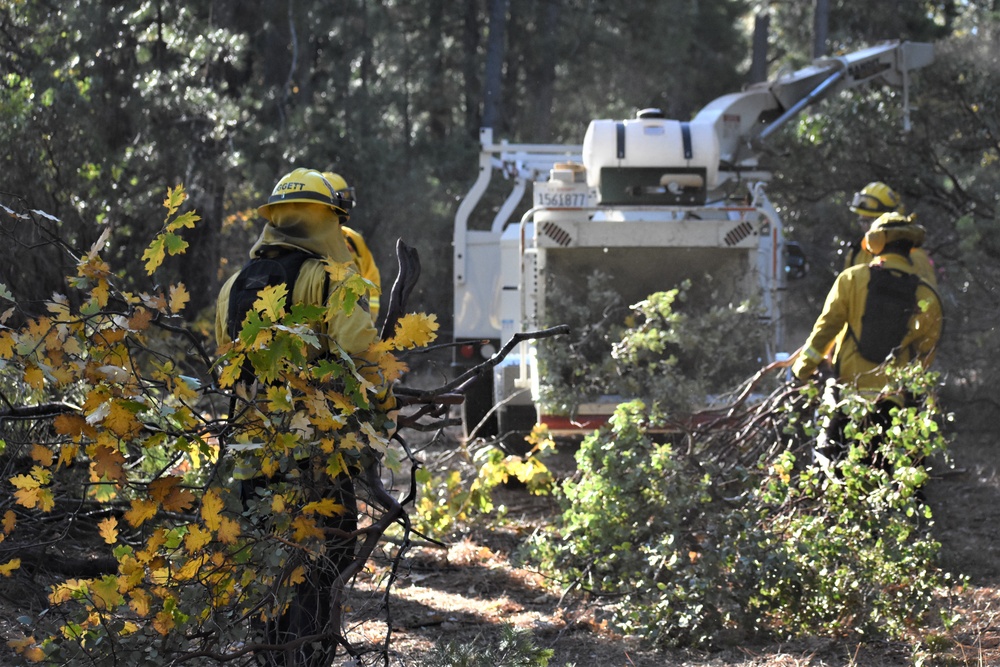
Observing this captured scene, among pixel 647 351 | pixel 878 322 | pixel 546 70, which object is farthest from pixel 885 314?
A: pixel 546 70

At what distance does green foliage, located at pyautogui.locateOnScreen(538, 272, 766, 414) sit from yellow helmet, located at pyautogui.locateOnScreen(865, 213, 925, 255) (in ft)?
3.06

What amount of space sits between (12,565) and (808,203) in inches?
428

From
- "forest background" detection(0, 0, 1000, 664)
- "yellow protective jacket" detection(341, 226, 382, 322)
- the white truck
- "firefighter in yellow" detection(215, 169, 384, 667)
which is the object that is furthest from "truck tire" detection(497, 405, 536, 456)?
"firefighter in yellow" detection(215, 169, 384, 667)

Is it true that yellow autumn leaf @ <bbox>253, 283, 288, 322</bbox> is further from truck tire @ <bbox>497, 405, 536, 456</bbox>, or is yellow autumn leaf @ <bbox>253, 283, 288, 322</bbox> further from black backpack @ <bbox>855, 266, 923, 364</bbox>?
truck tire @ <bbox>497, 405, 536, 456</bbox>

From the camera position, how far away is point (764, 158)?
12703 millimetres

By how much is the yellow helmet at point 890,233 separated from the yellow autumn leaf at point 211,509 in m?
4.84

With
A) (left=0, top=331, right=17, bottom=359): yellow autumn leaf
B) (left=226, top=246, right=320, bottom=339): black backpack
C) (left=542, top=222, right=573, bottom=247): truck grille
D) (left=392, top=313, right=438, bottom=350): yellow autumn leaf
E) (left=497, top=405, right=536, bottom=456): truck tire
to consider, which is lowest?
(left=497, top=405, right=536, bottom=456): truck tire

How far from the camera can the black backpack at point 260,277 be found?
4.21 meters

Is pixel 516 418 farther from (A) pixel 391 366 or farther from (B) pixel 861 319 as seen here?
(A) pixel 391 366

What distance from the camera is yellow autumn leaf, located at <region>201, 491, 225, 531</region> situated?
10.5ft

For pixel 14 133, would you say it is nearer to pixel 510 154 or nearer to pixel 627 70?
pixel 510 154

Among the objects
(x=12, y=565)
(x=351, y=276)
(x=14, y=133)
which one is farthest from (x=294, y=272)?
(x=14, y=133)

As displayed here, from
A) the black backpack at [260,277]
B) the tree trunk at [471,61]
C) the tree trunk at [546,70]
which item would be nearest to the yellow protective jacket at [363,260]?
the black backpack at [260,277]

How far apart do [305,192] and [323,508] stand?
136 cm
